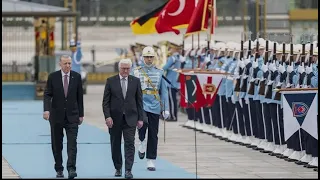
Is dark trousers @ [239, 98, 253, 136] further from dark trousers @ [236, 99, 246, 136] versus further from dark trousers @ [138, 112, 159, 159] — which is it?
dark trousers @ [138, 112, 159, 159]

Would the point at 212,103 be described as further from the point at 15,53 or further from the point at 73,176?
the point at 15,53

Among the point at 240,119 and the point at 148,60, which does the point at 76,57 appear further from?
the point at 148,60

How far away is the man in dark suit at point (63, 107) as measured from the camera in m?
15.7

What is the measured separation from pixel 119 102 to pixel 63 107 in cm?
73

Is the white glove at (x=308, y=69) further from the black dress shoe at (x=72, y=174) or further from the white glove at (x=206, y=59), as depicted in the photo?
the white glove at (x=206, y=59)

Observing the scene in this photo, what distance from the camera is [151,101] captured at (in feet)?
55.8

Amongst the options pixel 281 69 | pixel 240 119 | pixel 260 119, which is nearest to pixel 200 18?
pixel 240 119

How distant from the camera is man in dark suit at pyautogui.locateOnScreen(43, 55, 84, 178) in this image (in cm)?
1570

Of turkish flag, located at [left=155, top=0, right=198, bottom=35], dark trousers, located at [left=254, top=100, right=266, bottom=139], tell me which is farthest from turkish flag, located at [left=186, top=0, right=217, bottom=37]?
dark trousers, located at [left=254, top=100, right=266, bottom=139]

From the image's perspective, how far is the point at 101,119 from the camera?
2855 centimetres

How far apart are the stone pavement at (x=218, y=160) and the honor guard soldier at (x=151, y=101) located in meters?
0.57

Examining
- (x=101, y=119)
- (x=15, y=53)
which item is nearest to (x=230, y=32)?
(x=15, y=53)

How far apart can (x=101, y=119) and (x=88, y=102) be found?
8.37 m

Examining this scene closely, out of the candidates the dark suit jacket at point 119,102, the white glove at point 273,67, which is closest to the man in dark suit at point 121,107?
the dark suit jacket at point 119,102
